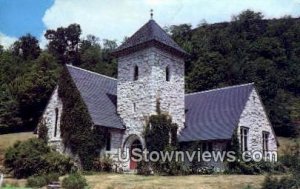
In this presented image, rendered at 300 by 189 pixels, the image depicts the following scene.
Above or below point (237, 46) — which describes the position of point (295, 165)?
below

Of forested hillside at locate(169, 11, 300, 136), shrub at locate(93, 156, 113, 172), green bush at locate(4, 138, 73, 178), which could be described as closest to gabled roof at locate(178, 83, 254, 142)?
shrub at locate(93, 156, 113, 172)

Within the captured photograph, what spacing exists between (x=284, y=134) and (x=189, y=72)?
803 inches

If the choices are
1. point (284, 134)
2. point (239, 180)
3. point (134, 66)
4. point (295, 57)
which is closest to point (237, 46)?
point (295, 57)

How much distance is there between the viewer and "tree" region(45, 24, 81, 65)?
8356 cm

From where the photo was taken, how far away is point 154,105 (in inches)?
1236

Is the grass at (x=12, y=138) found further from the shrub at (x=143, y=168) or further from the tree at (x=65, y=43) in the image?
the tree at (x=65, y=43)

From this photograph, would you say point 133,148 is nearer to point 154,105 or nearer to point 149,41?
point 154,105

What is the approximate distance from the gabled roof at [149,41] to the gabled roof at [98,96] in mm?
3159

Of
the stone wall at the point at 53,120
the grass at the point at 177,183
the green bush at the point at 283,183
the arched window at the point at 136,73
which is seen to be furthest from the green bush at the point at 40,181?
the green bush at the point at 283,183

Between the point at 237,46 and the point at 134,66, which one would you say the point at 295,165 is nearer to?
the point at 134,66

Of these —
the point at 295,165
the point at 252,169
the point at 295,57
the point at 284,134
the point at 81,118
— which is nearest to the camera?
the point at 295,165

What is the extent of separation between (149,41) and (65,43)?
184 ft

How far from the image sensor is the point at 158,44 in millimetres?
32156

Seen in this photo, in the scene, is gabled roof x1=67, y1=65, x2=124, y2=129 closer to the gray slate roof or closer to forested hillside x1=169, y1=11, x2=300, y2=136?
the gray slate roof
